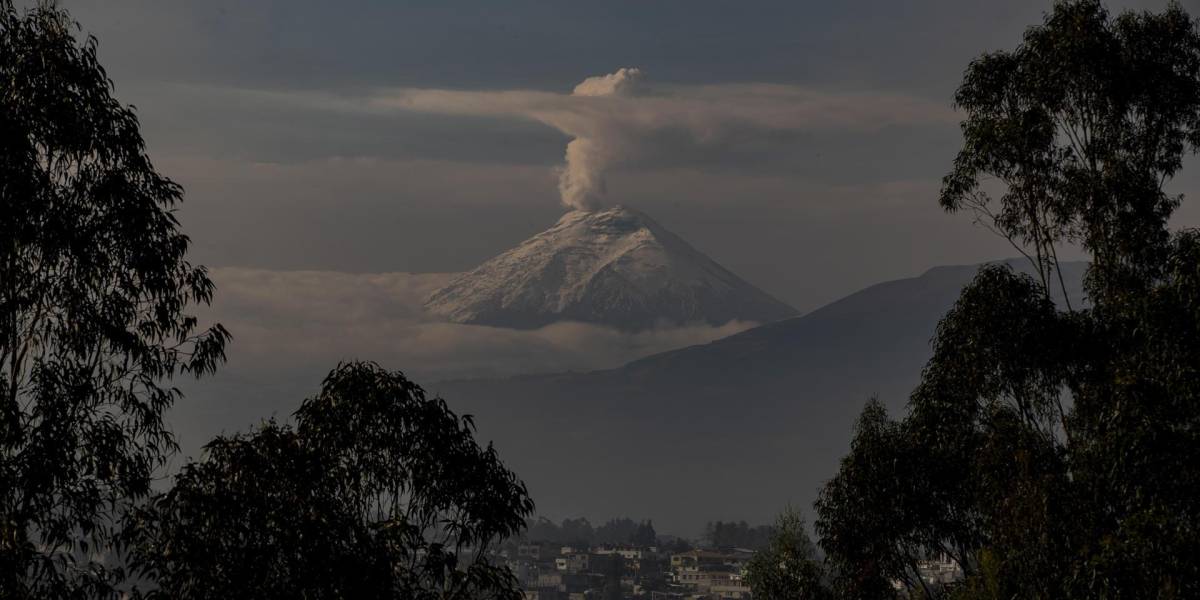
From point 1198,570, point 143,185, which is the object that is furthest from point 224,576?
point 1198,570

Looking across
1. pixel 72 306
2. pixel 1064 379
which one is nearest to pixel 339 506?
pixel 72 306

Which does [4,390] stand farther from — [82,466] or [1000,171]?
[1000,171]

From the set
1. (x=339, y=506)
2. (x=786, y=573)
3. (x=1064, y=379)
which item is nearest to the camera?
(x=339, y=506)

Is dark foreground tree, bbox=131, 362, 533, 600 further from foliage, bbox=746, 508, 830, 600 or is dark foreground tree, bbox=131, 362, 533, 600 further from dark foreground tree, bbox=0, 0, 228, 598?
foliage, bbox=746, 508, 830, 600

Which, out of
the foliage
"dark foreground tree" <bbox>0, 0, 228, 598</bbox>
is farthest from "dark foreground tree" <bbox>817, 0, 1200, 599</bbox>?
"dark foreground tree" <bbox>0, 0, 228, 598</bbox>

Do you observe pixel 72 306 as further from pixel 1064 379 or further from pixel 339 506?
pixel 1064 379
